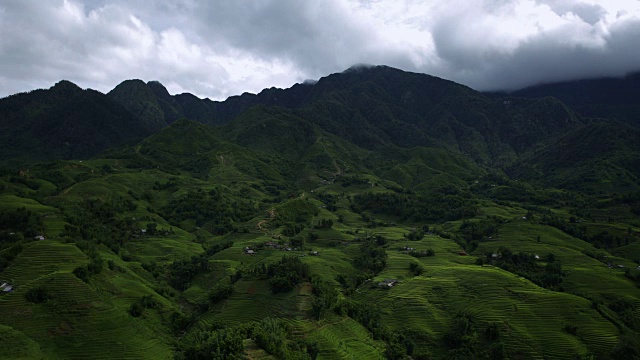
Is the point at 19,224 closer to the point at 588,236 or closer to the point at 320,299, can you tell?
the point at 320,299

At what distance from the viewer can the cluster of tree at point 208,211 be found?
15938 centimetres

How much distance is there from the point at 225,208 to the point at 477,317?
126 metres

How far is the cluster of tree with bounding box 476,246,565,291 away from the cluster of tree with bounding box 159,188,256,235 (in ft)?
316

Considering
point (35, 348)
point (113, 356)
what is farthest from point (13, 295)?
point (113, 356)

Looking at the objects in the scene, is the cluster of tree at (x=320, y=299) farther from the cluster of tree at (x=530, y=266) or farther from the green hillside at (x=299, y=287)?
the cluster of tree at (x=530, y=266)

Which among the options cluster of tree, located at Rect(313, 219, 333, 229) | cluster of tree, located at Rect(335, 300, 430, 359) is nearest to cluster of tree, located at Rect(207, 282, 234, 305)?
cluster of tree, located at Rect(335, 300, 430, 359)

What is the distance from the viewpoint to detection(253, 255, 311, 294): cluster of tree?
241 ft

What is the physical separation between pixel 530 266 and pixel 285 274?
76.3m

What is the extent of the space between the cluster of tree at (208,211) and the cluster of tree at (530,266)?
9617cm

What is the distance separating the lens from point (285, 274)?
75250 millimetres

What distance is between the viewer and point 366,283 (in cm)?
9650

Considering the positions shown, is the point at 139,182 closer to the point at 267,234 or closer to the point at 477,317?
the point at 267,234

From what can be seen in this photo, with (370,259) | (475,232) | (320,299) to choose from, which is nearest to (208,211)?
(370,259)

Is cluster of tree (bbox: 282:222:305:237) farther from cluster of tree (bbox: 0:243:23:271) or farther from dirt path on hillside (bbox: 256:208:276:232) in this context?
cluster of tree (bbox: 0:243:23:271)
